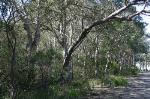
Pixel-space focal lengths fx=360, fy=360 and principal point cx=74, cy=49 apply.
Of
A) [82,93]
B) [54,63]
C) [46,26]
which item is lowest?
[82,93]

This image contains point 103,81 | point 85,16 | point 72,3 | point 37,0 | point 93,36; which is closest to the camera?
point 37,0

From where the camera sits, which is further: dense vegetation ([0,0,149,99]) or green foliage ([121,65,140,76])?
green foliage ([121,65,140,76])

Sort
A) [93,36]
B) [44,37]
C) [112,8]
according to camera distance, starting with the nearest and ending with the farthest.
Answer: [112,8] → [93,36] → [44,37]

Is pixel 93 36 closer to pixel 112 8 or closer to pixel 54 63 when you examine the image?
pixel 112 8

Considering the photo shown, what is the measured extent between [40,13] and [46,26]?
19.6 ft

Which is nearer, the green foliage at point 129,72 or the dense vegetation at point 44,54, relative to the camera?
the dense vegetation at point 44,54

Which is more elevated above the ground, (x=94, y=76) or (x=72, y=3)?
(x=72, y=3)

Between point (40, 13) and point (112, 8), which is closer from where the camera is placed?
point (40, 13)

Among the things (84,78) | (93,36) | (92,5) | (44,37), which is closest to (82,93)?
(84,78)

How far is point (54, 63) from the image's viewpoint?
71.7ft

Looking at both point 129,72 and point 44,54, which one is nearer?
point 44,54

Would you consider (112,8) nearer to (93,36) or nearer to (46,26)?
(46,26)

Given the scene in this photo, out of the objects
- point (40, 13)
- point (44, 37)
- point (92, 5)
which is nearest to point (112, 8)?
point (92, 5)

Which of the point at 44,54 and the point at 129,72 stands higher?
the point at 44,54
